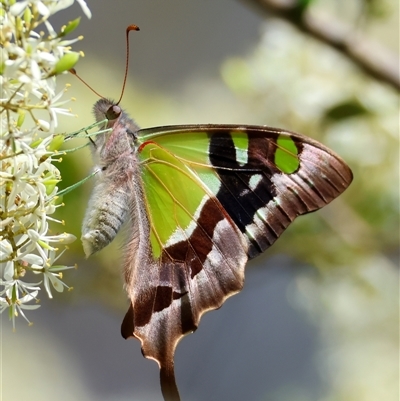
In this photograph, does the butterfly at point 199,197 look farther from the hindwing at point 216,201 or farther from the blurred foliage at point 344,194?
the blurred foliage at point 344,194

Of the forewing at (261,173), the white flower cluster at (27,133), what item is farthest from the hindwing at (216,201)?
the white flower cluster at (27,133)

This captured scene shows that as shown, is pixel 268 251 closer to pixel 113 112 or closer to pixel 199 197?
pixel 199 197

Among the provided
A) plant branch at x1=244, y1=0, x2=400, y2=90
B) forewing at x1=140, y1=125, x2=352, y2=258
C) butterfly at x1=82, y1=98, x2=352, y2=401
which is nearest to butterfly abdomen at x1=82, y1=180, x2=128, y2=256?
butterfly at x1=82, y1=98, x2=352, y2=401

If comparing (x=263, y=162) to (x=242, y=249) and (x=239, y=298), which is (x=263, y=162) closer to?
(x=242, y=249)

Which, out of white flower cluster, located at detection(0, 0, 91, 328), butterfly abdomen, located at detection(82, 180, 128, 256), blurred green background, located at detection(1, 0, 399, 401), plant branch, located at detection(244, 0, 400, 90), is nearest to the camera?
white flower cluster, located at detection(0, 0, 91, 328)

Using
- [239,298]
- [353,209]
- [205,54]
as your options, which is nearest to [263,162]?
[353,209]

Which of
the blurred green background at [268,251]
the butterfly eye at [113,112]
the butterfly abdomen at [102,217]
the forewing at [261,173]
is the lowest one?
the blurred green background at [268,251]

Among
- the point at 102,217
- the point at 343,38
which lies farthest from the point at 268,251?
the point at 102,217

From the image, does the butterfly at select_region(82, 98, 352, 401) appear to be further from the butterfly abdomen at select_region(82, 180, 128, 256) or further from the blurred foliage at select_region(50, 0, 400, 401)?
the blurred foliage at select_region(50, 0, 400, 401)
